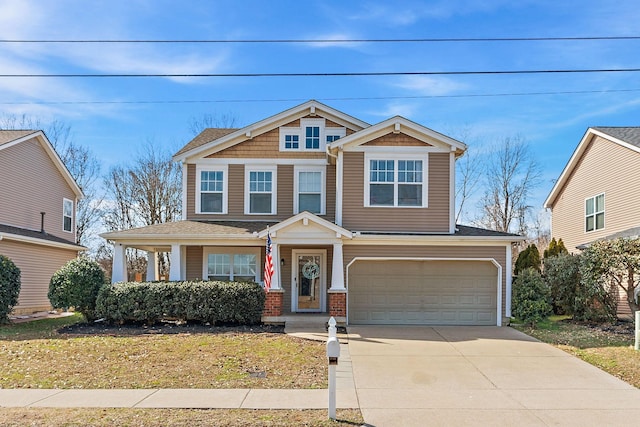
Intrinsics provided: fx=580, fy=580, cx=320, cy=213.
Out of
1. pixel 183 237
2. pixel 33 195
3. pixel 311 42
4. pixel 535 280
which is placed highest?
pixel 311 42

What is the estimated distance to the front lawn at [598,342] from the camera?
10.9 metres

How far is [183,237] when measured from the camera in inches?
673

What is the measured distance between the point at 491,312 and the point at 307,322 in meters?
5.53

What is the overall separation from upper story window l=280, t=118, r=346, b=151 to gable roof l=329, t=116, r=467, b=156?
2.15 m

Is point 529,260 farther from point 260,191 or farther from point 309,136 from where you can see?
point 260,191

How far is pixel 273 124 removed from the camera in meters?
19.5

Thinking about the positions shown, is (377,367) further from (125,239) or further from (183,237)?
(125,239)

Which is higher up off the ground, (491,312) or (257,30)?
(257,30)

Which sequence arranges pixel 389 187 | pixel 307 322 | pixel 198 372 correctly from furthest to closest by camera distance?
pixel 389 187, pixel 307 322, pixel 198 372

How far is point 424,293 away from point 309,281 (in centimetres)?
379

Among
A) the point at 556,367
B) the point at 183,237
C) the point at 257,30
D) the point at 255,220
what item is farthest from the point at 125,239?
the point at 556,367

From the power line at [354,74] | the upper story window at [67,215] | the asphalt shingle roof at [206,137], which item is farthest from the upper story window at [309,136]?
the upper story window at [67,215]

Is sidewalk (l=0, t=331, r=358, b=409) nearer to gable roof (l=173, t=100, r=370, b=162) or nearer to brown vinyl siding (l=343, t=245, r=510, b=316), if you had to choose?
brown vinyl siding (l=343, t=245, r=510, b=316)

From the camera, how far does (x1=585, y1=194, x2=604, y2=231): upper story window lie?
21891 millimetres
